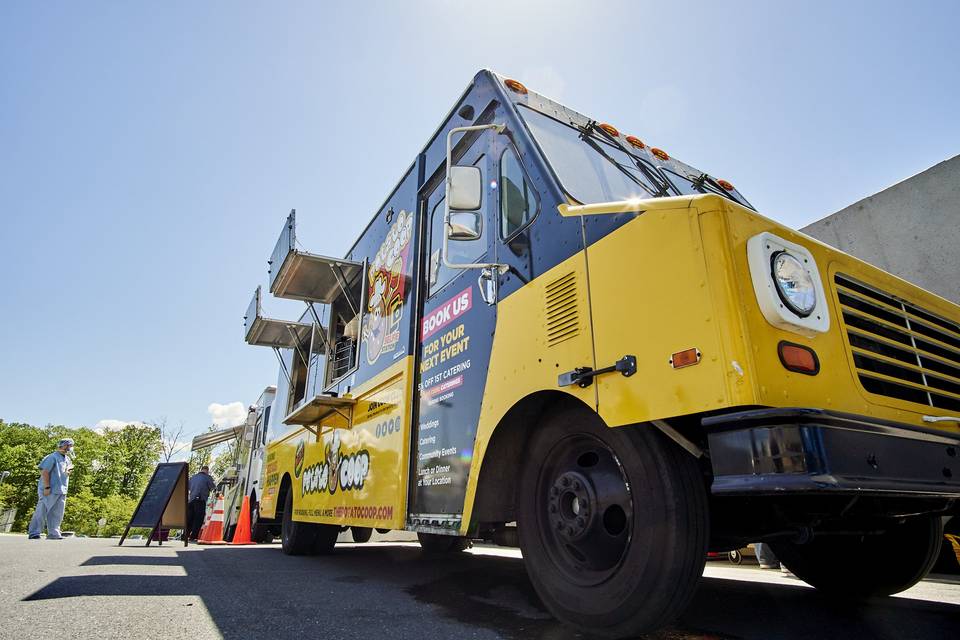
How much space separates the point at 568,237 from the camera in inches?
93.7

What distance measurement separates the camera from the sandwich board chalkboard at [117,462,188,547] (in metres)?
7.73

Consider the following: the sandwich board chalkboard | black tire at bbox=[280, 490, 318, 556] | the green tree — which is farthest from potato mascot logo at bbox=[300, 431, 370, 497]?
the green tree

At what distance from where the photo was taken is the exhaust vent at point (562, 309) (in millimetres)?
2221

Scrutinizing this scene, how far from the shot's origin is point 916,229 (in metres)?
4.82

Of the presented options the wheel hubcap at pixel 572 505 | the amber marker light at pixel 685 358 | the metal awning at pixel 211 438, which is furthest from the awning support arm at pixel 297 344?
the metal awning at pixel 211 438

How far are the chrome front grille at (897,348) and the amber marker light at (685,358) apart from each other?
0.66m

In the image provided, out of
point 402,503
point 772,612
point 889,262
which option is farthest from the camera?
point 889,262

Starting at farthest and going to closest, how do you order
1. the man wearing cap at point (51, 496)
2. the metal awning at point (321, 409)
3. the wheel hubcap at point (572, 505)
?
the man wearing cap at point (51, 496) → the metal awning at point (321, 409) → the wheel hubcap at point (572, 505)

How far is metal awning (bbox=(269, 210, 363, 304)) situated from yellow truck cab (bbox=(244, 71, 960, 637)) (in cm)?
221

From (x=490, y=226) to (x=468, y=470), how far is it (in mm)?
1371

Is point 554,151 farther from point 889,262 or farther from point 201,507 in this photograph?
point 201,507

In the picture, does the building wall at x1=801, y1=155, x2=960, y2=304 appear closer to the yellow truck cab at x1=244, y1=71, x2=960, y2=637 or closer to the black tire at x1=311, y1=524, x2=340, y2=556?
the yellow truck cab at x1=244, y1=71, x2=960, y2=637

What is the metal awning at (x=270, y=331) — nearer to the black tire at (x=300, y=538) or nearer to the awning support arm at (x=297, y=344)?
the awning support arm at (x=297, y=344)

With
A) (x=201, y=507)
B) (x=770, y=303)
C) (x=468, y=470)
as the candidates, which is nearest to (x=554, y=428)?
(x=468, y=470)
